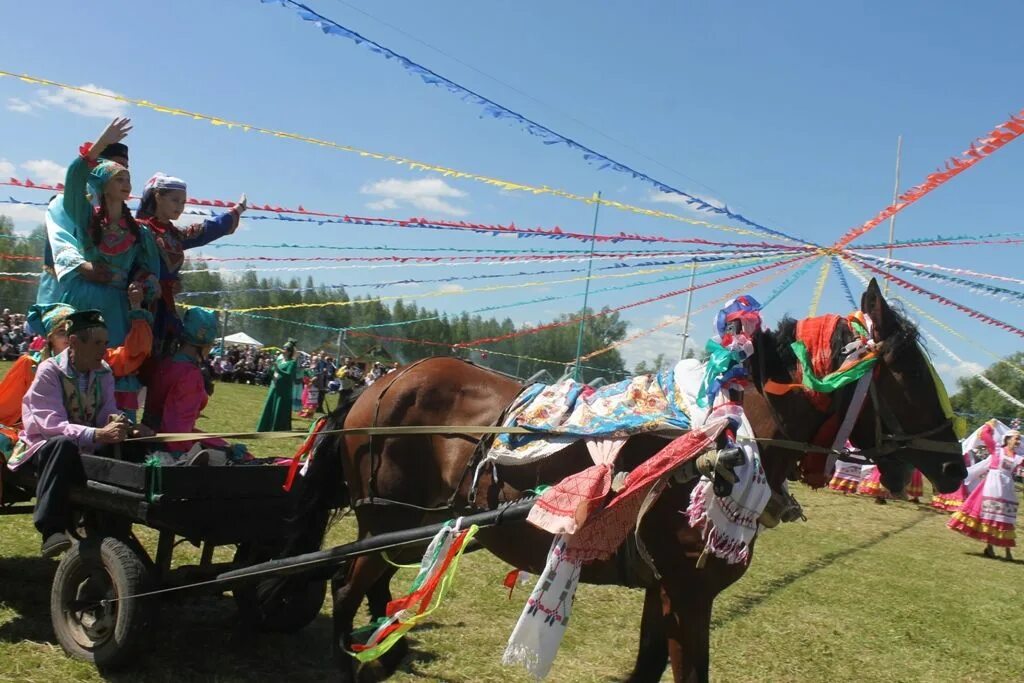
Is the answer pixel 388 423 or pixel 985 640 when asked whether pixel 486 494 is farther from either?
pixel 985 640

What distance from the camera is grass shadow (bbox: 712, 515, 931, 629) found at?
600 cm

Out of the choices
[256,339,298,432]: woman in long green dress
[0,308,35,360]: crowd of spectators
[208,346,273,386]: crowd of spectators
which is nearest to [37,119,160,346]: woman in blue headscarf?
[256,339,298,432]: woman in long green dress

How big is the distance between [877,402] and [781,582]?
4702 millimetres

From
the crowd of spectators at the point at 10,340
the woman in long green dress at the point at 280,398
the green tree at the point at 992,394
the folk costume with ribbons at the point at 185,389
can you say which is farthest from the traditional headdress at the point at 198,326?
the green tree at the point at 992,394

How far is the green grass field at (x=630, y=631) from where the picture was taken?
13.5ft

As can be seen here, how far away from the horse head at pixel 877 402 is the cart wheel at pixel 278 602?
271 centimetres

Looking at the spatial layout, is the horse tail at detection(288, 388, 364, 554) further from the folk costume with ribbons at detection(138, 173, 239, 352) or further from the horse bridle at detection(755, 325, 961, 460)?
the horse bridle at detection(755, 325, 961, 460)

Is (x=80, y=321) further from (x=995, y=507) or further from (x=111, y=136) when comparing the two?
(x=995, y=507)

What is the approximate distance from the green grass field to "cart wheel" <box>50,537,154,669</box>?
0.38 ft

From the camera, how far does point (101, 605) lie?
12.8 feet

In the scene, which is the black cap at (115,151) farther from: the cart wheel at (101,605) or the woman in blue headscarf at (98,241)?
the cart wheel at (101,605)

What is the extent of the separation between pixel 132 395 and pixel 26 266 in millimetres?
38090

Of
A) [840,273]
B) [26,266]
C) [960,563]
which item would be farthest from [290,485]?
[26,266]

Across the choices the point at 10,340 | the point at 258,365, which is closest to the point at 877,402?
the point at 10,340
